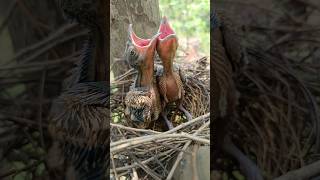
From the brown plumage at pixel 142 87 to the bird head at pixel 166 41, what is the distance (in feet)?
0.06

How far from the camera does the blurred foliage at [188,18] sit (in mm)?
1262

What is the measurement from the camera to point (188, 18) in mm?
1287

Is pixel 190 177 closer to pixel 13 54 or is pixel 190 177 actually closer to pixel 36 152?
pixel 36 152

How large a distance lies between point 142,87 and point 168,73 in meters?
0.09

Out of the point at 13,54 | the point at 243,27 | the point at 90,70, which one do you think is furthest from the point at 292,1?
the point at 13,54

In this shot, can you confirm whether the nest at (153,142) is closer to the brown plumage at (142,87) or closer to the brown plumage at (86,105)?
the brown plumage at (142,87)

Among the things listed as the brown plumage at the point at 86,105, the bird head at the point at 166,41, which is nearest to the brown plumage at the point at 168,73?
the bird head at the point at 166,41

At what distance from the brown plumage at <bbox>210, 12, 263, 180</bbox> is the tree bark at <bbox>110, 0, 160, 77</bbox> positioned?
482 mm

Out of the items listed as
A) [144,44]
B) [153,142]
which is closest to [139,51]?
[144,44]

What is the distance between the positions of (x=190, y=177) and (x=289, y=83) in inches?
20.0

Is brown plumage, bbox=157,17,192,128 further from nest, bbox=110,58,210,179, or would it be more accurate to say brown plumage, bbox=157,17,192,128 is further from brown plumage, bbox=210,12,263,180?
brown plumage, bbox=210,12,263,180

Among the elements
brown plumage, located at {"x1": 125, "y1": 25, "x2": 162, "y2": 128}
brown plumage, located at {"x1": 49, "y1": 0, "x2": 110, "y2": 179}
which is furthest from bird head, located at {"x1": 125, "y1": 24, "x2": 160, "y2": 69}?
brown plumage, located at {"x1": 49, "y1": 0, "x2": 110, "y2": 179}

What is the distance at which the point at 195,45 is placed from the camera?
131 centimetres

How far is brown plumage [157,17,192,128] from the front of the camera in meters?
1.23
